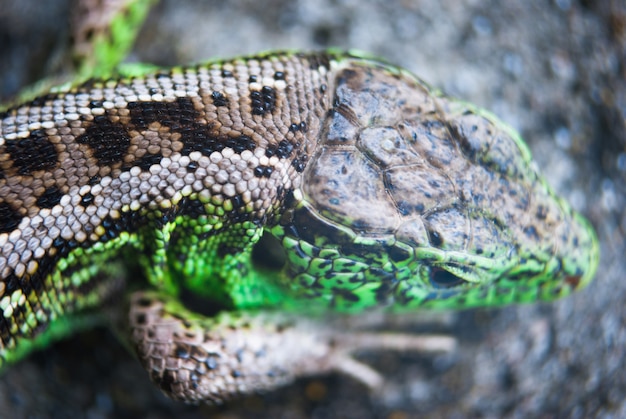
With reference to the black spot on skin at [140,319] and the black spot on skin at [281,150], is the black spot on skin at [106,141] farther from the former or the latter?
the black spot on skin at [140,319]

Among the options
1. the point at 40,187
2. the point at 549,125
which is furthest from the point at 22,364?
the point at 549,125

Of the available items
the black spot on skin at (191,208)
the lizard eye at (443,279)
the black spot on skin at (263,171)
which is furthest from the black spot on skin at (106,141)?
the lizard eye at (443,279)

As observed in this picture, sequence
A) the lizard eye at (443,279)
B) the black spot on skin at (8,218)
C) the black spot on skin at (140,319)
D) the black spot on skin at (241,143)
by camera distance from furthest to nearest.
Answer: the black spot on skin at (140,319)
the lizard eye at (443,279)
the black spot on skin at (241,143)
the black spot on skin at (8,218)

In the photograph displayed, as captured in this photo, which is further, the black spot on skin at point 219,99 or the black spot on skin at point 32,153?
the black spot on skin at point 219,99

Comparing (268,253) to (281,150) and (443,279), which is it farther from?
(443,279)

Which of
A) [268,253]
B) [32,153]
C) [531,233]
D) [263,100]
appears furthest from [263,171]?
[531,233]

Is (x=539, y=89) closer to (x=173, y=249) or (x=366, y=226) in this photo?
(x=366, y=226)
